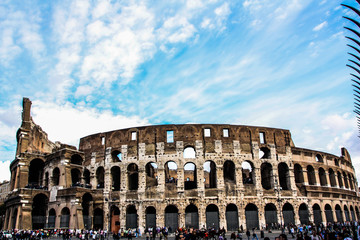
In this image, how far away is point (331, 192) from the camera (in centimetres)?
3503

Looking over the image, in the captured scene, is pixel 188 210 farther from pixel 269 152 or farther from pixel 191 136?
pixel 269 152

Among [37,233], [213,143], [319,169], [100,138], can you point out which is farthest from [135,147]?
[319,169]

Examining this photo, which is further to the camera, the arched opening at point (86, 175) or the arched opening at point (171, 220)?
the arched opening at point (86, 175)

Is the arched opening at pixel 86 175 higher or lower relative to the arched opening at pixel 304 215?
higher

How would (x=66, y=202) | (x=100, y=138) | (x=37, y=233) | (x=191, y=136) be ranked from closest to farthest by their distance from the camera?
(x=37, y=233) → (x=66, y=202) → (x=191, y=136) → (x=100, y=138)

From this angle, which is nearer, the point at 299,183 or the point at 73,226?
the point at 73,226

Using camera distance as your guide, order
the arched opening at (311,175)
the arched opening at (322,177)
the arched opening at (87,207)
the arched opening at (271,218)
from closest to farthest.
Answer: the arched opening at (271,218), the arched opening at (87,207), the arched opening at (311,175), the arched opening at (322,177)

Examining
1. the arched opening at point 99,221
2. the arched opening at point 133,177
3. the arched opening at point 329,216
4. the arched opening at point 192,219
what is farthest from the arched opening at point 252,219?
the arched opening at point 99,221

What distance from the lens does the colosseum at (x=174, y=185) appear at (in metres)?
29.7

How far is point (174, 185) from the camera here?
100 ft

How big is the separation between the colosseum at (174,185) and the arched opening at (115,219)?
10 centimetres

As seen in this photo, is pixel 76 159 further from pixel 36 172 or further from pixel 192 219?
pixel 192 219

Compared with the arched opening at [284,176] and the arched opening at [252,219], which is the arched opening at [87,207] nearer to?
the arched opening at [252,219]

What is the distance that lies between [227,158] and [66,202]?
1734cm
